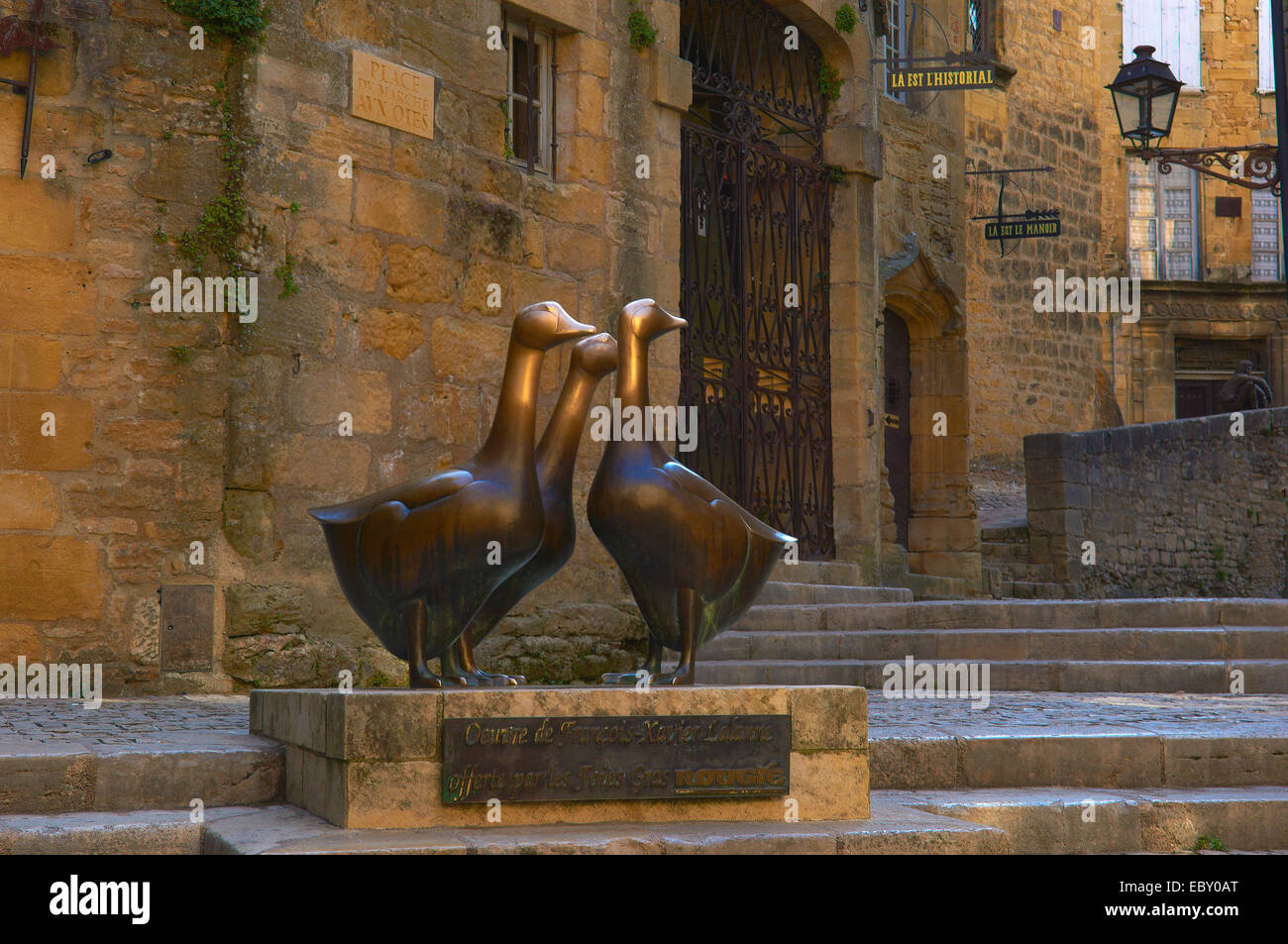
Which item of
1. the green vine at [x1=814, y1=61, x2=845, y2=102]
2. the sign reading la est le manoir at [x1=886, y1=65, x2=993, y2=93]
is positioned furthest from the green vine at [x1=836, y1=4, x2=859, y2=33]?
the sign reading la est le manoir at [x1=886, y1=65, x2=993, y2=93]

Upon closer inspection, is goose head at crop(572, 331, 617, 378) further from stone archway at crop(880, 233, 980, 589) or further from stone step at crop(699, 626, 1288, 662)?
stone archway at crop(880, 233, 980, 589)

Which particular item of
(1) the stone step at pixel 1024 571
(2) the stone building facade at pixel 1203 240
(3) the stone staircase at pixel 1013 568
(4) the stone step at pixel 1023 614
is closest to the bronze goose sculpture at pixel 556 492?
(4) the stone step at pixel 1023 614

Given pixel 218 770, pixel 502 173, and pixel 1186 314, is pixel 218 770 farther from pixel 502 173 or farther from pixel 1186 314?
pixel 1186 314

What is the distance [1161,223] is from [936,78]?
47.0ft

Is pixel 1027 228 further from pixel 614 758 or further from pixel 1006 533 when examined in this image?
pixel 614 758

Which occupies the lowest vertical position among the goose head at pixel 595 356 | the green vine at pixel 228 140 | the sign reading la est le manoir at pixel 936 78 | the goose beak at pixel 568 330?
the goose head at pixel 595 356

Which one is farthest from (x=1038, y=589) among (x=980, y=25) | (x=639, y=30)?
(x=980, y=25)

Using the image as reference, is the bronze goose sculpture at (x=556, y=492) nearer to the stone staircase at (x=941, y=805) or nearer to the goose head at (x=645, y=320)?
the goose head at (x=645, y=320)

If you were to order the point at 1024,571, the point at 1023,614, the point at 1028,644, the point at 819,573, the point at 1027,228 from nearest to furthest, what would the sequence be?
the point at 1028,644 < the point at 1023,614 < the point at 819,573 < the point at 1024,571 < the point at 1027,228

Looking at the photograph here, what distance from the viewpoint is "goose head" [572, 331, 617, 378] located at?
4.74 metres

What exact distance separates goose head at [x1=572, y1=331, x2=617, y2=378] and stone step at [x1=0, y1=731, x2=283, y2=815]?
1.50 meters

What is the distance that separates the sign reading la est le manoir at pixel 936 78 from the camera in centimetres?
1334

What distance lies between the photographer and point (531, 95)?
29.9 ft

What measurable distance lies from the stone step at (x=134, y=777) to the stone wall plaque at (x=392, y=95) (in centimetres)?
425
